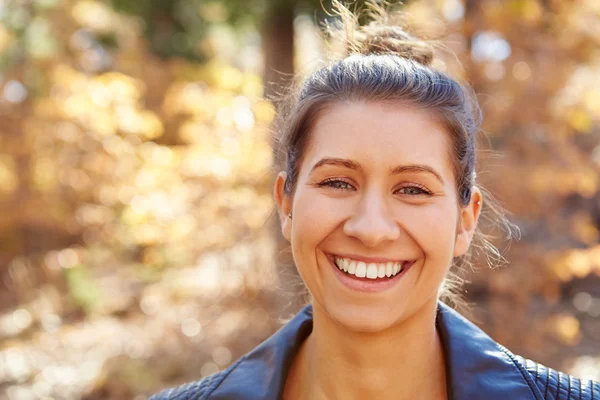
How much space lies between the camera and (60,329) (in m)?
6.34

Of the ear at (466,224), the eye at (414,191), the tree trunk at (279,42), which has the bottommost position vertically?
the ear at (466,224)

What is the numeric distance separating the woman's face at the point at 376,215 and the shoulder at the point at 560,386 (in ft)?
1.07

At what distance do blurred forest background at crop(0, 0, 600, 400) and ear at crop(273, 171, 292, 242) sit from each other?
771 mm

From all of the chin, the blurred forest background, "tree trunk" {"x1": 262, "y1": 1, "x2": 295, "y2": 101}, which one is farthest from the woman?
"tree trunk" {"x1": 262, "y1": 1, "x2": 295, "y2": 101}

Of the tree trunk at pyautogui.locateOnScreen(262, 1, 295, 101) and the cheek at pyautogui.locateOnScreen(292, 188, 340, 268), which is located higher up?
the tree trunk at pyautogui.locateOnScreen(262, 1, 295, 101)

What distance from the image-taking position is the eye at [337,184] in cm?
152

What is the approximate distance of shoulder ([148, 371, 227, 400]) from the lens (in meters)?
1.73

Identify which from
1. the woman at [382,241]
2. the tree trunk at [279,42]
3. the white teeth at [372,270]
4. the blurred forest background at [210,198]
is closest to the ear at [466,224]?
the woman at [382,241]

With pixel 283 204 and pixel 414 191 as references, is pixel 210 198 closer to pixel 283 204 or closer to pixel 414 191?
pixel 283 204

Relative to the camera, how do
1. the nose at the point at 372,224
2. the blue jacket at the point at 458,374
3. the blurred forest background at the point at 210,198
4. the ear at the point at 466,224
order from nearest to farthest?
the nose at the point at 372,224, the blue jacket at the point at 458,374, the ear at the point at 466,224, the blurred forest background at the point at 210,198

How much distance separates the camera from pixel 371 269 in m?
1.50

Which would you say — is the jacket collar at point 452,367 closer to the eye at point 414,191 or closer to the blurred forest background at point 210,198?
the eye at point 414,191

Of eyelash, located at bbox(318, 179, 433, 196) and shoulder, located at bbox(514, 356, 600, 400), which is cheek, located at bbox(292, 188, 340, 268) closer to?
eyelash, located at bbox(318, 179, 433, 196)

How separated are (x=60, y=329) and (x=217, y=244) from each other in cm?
254
